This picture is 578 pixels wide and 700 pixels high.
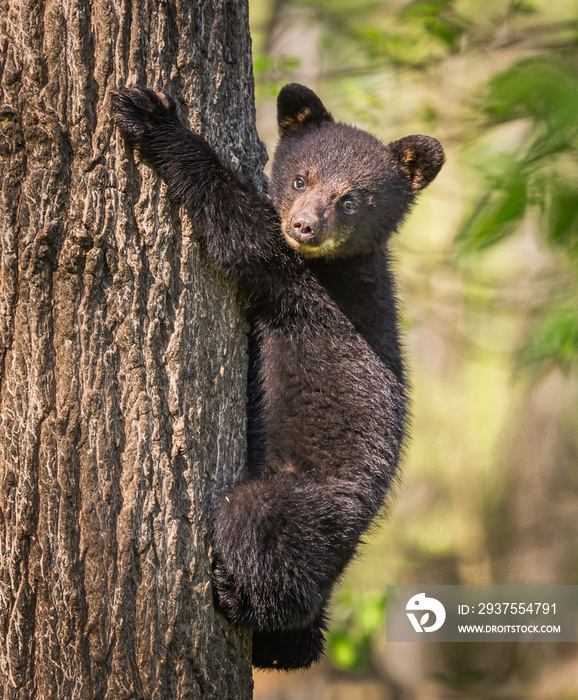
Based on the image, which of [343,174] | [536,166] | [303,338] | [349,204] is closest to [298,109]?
[343,174]

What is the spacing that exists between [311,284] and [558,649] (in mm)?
8100

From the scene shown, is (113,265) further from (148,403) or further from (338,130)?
(338,130)

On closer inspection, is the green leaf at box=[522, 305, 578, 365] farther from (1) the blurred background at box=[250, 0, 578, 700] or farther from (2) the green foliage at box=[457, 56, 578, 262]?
(1) the blurred background at box=[250, 0, 578, 700]

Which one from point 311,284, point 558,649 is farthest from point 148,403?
point 558,649

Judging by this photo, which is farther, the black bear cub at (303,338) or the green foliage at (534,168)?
the black bear cub at (303,338)

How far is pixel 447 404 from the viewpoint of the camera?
31.9 feet

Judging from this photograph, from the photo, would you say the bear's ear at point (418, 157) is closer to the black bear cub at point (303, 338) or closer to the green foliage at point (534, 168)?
the black bear cub at point (303, 338)

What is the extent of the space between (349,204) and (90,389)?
6.46ft

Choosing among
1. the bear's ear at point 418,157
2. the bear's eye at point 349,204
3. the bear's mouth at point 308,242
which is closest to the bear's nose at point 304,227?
the bear's mouth at point 308,242

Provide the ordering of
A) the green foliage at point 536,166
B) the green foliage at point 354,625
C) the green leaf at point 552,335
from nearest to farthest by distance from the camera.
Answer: the green foliage at point 536,166
the green leaf at point 552,335
the green foliage at point 354,625

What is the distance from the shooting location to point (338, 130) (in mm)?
4105

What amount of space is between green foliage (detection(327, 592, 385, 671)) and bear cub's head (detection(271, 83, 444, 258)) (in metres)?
4.94

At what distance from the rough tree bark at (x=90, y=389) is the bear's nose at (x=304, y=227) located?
0.82 meters

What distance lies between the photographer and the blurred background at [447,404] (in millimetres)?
7844
